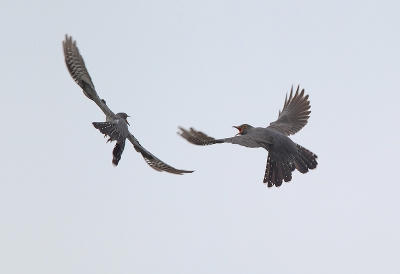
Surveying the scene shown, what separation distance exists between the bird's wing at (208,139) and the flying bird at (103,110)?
1.20 meters

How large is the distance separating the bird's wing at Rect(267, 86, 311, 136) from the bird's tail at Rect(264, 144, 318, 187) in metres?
2.99

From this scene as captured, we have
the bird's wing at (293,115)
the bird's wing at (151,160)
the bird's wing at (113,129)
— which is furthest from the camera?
the bird's wing at (293,115)

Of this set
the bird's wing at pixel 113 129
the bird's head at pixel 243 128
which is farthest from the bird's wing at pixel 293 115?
the bird's wing at pixel 113 129

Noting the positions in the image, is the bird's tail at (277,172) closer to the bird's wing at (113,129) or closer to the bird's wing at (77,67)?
the bird's wing at (113,129)

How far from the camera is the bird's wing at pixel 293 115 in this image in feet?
69.8

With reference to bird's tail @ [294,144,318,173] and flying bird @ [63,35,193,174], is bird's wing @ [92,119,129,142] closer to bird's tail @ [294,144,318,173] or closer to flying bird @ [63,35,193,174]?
flying bird @ [63,35,193,174]

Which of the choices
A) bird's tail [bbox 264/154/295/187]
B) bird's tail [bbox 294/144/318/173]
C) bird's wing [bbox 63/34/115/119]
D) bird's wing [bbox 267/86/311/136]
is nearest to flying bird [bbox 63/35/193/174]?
bird's wing [bbox 63/34/115/119]

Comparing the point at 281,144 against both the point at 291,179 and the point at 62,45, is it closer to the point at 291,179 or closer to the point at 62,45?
the point at 291,179

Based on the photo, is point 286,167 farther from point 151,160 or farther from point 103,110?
point 103,110

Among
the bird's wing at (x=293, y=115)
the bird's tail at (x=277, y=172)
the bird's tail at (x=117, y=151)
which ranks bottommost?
the bird's tail at (x=117, y=151)

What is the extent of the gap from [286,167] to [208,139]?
90.8 inches

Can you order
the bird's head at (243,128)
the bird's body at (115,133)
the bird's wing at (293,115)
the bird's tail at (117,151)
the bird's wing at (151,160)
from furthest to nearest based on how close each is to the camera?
the bird's wing at (293,115)
the bird's head at (243,128)
the bird's wing at (151,160)
the bird's body at (115,133)
the bird's tail at (117,151)

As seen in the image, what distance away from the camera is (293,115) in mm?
21922

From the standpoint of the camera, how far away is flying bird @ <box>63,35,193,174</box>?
1469cm
